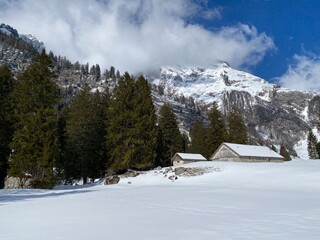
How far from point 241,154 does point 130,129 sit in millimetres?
26713

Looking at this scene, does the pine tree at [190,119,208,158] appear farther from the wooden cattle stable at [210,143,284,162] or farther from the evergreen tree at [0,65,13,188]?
the evergreen tree at [0,65,13,188]

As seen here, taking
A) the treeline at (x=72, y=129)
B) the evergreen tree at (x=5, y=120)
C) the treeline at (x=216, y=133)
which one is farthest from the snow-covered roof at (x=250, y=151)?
the evergreen tree at (x=5, y=120)

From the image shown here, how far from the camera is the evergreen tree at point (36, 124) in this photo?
28.8 metres

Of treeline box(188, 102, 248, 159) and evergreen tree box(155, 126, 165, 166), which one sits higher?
treeline box(188, 102, 248, 159)

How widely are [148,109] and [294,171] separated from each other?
849 inches

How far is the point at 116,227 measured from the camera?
8047 millimetres

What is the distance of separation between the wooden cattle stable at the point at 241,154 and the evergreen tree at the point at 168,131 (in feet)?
28.4

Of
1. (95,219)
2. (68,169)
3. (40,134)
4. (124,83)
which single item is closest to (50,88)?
(40,134)

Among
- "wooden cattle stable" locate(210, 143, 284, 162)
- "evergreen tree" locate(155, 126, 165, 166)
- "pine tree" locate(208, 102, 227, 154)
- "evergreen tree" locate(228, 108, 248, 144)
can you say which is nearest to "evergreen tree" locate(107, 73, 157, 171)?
"evergreen tree" locate(155, 126, 165, 166)

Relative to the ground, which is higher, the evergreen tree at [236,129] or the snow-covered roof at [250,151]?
the evergreen tree at [236,129]

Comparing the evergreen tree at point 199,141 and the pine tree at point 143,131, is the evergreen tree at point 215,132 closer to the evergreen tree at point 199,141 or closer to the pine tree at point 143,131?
the evergreen tree at point 199,141

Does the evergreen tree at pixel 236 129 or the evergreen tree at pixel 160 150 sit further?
the evergreen tree at pixel 236 129

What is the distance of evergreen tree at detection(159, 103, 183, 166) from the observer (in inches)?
2493

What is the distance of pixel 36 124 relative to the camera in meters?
29.8
